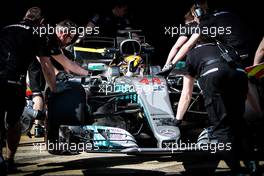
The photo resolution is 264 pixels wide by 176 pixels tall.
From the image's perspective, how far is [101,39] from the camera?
1044cm

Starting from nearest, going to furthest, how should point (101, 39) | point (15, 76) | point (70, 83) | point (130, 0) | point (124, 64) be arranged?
point (15, 76) < point (70, 83) < point (124, 64) < point (101, 39) < point (130, 0)

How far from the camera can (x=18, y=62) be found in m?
6.46

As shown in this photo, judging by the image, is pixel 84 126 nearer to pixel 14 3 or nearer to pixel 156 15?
pixel 14 3

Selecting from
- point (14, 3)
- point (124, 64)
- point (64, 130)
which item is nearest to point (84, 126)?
point (64, 130)

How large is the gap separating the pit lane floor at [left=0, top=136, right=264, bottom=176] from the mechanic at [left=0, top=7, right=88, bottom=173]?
1.61ft

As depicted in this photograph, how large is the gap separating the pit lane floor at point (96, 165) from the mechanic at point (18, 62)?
0.49 m

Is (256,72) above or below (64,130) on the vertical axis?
above

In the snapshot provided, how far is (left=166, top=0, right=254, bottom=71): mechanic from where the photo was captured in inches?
255

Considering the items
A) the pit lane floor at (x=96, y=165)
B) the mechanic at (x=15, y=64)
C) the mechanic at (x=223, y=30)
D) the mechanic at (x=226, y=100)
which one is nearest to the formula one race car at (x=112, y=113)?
the pit lane floor at (x=96, y=165)

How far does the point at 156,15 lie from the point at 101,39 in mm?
4786

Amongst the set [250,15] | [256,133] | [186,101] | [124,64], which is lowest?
[256,133]

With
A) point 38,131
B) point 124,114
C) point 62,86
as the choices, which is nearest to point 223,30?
point 124,114

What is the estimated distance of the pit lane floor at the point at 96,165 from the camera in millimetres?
6676
